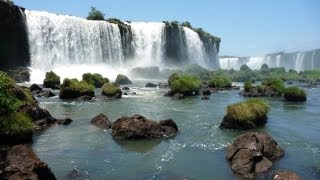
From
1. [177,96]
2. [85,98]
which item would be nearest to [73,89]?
[85,98]

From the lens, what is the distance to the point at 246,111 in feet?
92.9

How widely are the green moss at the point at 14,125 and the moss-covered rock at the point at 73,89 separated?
2047cm

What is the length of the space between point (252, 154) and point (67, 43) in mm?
57459

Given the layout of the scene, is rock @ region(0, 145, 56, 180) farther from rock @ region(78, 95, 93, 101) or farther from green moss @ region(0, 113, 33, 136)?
rock @ region(78, 95, 93, 101)

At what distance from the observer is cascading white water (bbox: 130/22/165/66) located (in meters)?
93.5

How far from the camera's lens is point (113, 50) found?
81062mm

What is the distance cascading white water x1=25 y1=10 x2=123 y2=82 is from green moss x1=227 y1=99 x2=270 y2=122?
40672 millimetres

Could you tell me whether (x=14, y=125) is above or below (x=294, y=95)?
above

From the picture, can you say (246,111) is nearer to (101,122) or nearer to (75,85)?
(101,122)

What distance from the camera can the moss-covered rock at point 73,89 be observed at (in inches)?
1720

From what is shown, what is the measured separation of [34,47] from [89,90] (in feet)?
82.6

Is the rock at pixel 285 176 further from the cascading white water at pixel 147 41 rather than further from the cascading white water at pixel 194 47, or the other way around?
the cascading white water at pixel 194 47

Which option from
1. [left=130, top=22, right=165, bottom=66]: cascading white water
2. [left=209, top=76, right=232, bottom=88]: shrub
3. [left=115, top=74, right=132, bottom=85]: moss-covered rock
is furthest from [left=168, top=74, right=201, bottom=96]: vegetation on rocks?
[left=130, top=22, right=165, bottom=66]: cascading white water

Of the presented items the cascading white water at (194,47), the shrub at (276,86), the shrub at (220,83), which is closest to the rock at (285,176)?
the shrub at (276,86)
